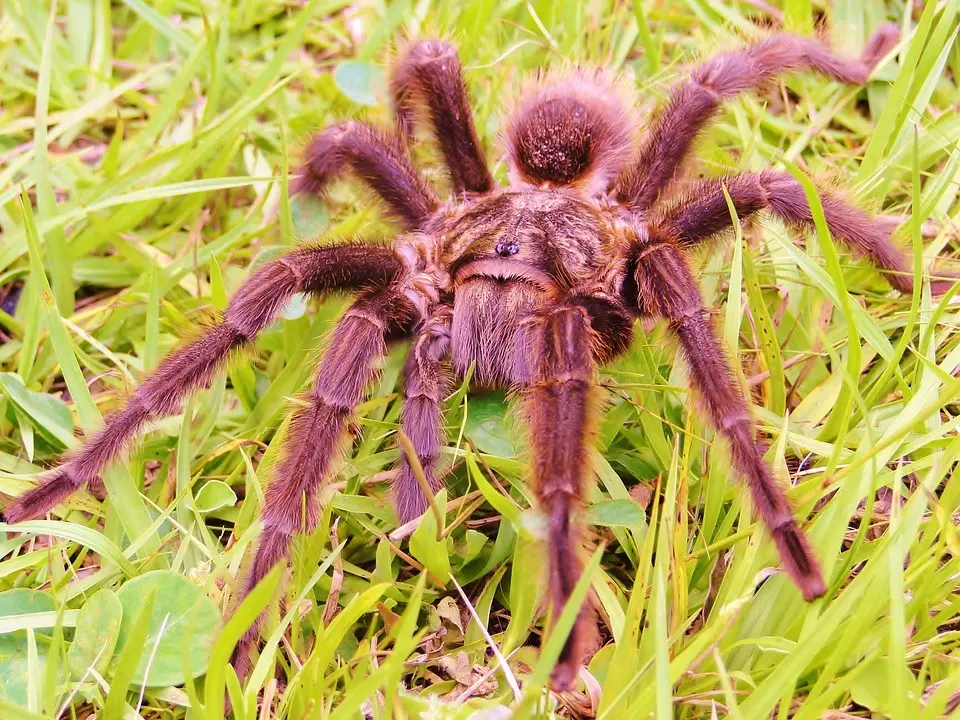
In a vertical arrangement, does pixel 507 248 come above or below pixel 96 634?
above

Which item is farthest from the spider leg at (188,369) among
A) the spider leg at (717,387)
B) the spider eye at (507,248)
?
the spider leg at (717,387)

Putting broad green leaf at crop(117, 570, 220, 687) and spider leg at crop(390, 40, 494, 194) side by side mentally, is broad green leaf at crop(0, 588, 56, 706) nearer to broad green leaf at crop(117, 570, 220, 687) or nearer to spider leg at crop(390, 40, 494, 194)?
broad green leaf at crop(117, 570, 220, 687)

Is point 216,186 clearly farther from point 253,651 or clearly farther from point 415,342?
point 253,651

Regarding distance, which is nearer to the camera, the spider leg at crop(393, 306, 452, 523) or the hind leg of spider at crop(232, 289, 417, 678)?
the hind leg of spider at crop(232, 289, 417, 678)

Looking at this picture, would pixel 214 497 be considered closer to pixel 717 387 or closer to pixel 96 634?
pixel 96 634

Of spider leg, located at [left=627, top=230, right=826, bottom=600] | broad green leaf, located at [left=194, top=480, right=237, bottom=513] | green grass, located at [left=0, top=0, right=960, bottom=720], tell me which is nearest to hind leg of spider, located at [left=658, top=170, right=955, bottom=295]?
green grass, located at [left=0, top=0, right=960, bottom=720]

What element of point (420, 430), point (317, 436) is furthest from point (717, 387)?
point (317, 436)
